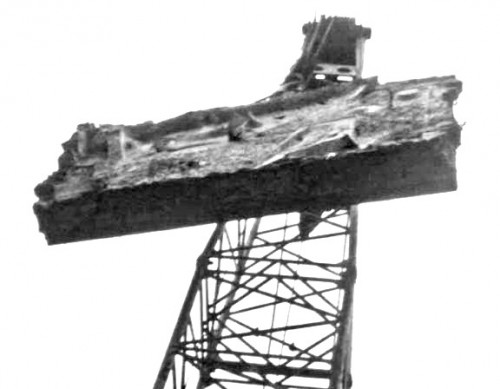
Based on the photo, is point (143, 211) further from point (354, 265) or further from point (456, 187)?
point (456, 187)

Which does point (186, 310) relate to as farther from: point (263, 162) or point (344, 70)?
point (344, 70)

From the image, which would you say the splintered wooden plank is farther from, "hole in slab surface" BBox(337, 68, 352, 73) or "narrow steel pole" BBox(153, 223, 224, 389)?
"hole in slab surface" BBox(337, 68, 352, 73)

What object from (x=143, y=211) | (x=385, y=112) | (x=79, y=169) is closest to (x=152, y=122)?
(x=79, y=169)

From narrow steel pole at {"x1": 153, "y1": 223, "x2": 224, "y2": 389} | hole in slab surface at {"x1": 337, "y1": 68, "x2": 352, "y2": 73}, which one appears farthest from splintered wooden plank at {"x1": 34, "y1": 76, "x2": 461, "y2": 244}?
hole in slab surface at {"x1": 337, "y1": 68, "x2": 352, "y2": 73}

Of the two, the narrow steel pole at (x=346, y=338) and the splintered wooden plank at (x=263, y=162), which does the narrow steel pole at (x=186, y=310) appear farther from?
the narrow steel pole at (x=346, y=338)

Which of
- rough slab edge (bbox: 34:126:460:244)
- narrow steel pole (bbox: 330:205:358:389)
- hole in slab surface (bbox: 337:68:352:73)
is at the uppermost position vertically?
hole in slab surface (bbox: 337:68:352:73)

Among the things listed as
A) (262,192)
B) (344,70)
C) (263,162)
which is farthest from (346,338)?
(344,70)
